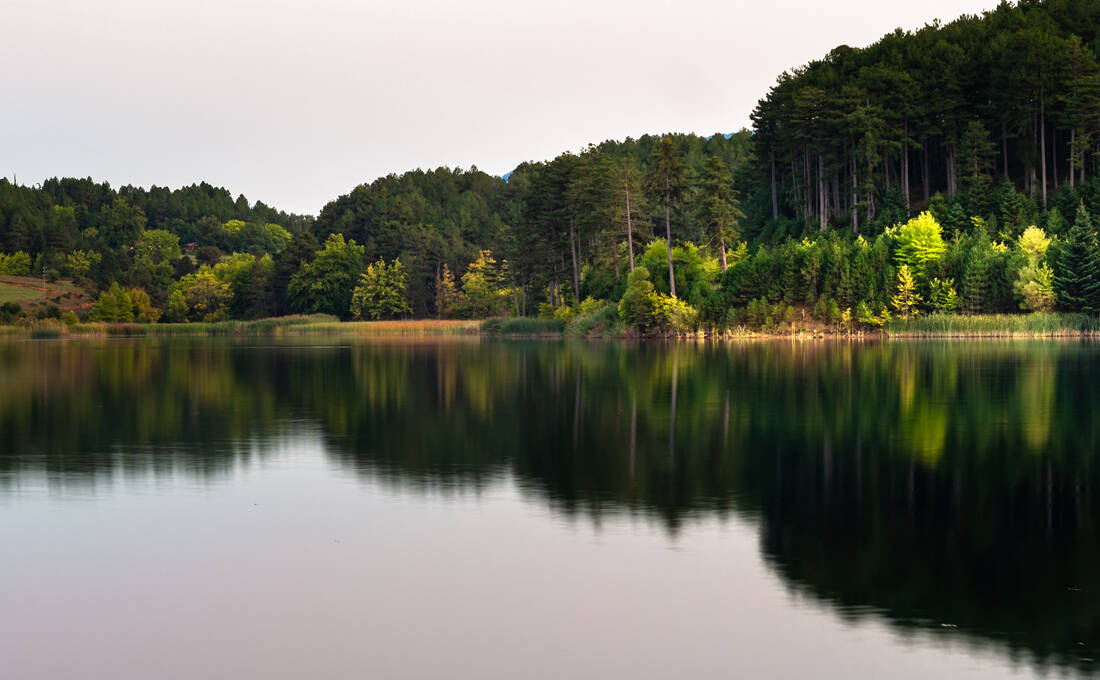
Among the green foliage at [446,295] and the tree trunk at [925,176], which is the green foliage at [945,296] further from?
the green foliage at [446,295]

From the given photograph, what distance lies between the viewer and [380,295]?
171 meters

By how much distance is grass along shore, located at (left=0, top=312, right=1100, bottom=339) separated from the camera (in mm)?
85188

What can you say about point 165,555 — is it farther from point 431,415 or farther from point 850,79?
point 850,79

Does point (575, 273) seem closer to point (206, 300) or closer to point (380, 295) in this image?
point (380, 295)

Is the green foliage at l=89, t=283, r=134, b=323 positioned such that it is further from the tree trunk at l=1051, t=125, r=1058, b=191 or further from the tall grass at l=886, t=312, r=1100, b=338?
the tree trunk at l=1051, t=125, r=1058, b=191

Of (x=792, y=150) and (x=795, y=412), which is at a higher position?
(x=792, y=150)

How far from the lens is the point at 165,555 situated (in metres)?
14.6

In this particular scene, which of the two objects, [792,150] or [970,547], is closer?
[970,547]

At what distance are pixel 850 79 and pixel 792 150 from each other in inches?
402

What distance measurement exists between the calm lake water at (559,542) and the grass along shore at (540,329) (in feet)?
188

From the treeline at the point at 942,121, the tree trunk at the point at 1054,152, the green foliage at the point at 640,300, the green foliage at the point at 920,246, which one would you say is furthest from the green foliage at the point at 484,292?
the tree trunk at the point at 1054,152

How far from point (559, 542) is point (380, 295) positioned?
522 ft

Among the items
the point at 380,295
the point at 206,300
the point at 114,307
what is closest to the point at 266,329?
the point at 380,295

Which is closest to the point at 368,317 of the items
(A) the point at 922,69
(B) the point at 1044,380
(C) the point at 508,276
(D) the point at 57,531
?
(C) the point at 508,276
